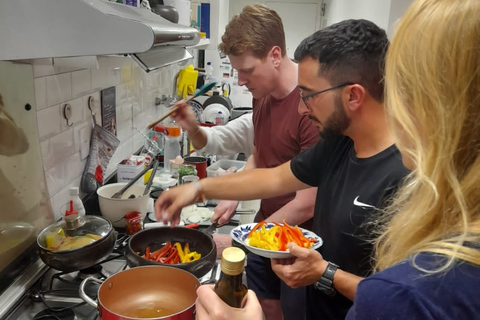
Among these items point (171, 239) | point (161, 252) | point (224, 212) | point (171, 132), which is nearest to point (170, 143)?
point (171, 132)

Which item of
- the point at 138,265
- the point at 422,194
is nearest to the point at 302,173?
the point at 138,265

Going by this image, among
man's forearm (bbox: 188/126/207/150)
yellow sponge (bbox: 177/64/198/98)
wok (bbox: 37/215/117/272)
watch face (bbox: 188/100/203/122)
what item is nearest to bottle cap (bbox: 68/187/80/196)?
wok (bbox: 37/215/117/272)

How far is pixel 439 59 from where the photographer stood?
52 centimetres

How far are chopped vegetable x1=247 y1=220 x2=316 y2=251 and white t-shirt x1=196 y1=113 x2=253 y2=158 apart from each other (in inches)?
37.2

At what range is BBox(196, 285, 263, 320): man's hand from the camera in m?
0.72

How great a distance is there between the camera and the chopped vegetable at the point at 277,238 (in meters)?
1.17

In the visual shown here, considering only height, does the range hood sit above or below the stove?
above

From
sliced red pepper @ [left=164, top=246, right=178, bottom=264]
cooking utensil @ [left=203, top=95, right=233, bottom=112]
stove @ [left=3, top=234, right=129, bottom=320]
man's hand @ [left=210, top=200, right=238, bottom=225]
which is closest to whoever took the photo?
stove @ [left=3, top=234, right=129, bottom=320]

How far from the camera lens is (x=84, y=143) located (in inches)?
66.6

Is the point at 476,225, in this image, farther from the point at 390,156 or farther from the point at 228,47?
the point at 228,47

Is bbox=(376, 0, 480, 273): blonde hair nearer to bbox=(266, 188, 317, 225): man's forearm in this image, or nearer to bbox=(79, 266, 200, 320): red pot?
bbox=(79, 266, 200, 320): red pot

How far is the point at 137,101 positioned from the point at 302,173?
1468mm

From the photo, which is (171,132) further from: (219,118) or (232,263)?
(232,263)

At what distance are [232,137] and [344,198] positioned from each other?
117 cm
